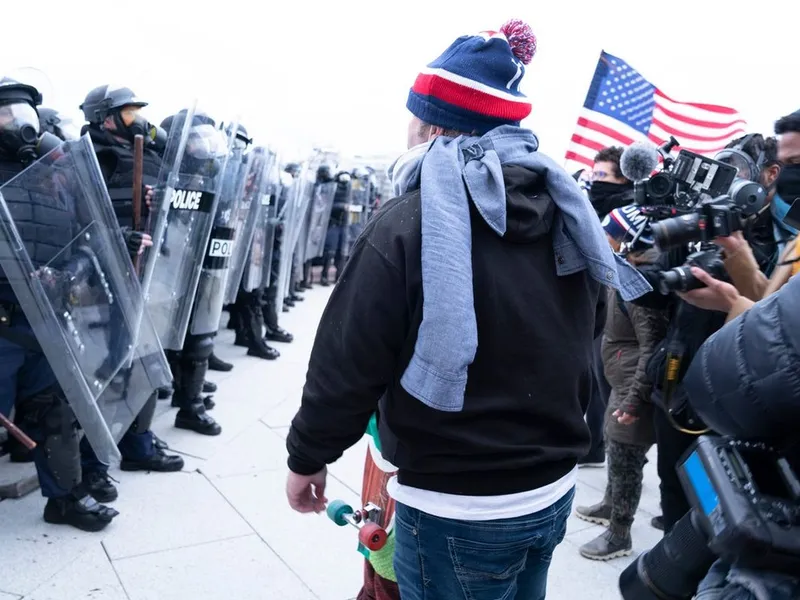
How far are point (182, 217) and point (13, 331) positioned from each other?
125 centimetres

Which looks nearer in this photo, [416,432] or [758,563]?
[758,563]

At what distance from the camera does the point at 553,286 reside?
5.21 ft

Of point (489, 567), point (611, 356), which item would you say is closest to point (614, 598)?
point (611, 356)

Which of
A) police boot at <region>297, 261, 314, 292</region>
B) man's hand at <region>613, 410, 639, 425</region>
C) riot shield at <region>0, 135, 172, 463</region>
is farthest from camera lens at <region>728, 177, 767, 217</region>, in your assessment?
police boot at <region>297, 261, 314, 292</region>

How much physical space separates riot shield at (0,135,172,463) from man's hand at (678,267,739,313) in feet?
7.95

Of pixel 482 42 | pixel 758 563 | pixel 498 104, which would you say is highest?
pixel 482 42

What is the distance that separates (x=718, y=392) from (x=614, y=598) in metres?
2.29

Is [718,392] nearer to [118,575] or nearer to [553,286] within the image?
[553,286]

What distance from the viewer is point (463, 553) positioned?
5.15 feet

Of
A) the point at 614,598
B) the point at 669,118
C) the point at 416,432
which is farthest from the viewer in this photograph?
the point at 669,118

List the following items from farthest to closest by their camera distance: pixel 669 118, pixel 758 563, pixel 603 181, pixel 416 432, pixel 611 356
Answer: pixel 669 118
pixel 603 181
pixel 611 356
pixel 416 432
pixel 758 563

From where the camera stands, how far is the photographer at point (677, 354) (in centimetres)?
253

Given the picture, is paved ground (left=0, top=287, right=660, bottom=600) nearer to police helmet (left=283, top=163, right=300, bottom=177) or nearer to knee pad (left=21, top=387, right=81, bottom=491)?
knee pad (left=21, top=387, right=81, bottom=491)

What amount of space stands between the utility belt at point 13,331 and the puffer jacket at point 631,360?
8.17 feet
